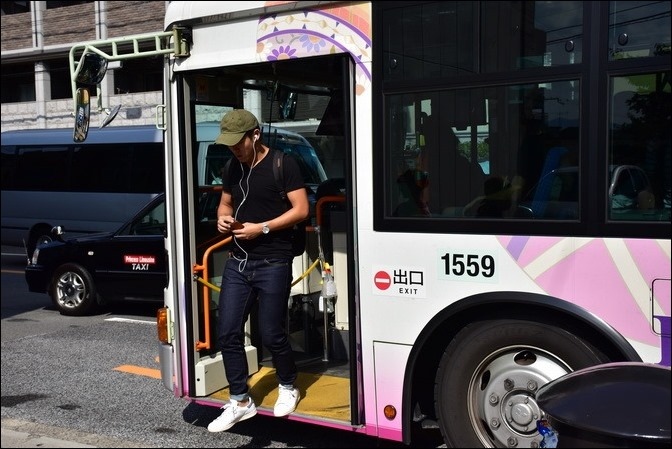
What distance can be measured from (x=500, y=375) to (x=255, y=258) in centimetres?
160

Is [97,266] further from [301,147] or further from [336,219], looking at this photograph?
[336,219]

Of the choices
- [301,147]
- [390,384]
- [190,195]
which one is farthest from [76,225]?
[390,384]

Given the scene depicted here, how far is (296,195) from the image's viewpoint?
4379 millimetres

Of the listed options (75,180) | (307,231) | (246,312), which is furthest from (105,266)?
(75,180)

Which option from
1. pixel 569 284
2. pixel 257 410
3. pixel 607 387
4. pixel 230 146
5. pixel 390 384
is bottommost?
pixel 257 410

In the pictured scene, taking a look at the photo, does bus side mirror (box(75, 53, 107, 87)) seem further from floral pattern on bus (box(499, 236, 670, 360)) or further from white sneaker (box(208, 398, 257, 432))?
floral pattern on bus (box(499, 236, 670, 360))

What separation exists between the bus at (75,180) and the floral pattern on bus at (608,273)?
1166 cm

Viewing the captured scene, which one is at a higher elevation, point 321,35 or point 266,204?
point 321,35

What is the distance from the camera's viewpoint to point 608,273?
339cm

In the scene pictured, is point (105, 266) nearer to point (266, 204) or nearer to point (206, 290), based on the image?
point (206, 290)

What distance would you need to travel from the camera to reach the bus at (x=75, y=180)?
591 inches

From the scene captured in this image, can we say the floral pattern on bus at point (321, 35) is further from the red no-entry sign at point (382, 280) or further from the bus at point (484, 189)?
the red no-entry sign at point (382, 280)

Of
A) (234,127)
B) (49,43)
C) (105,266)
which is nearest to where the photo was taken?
(234,127)

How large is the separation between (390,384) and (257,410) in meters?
1.00
